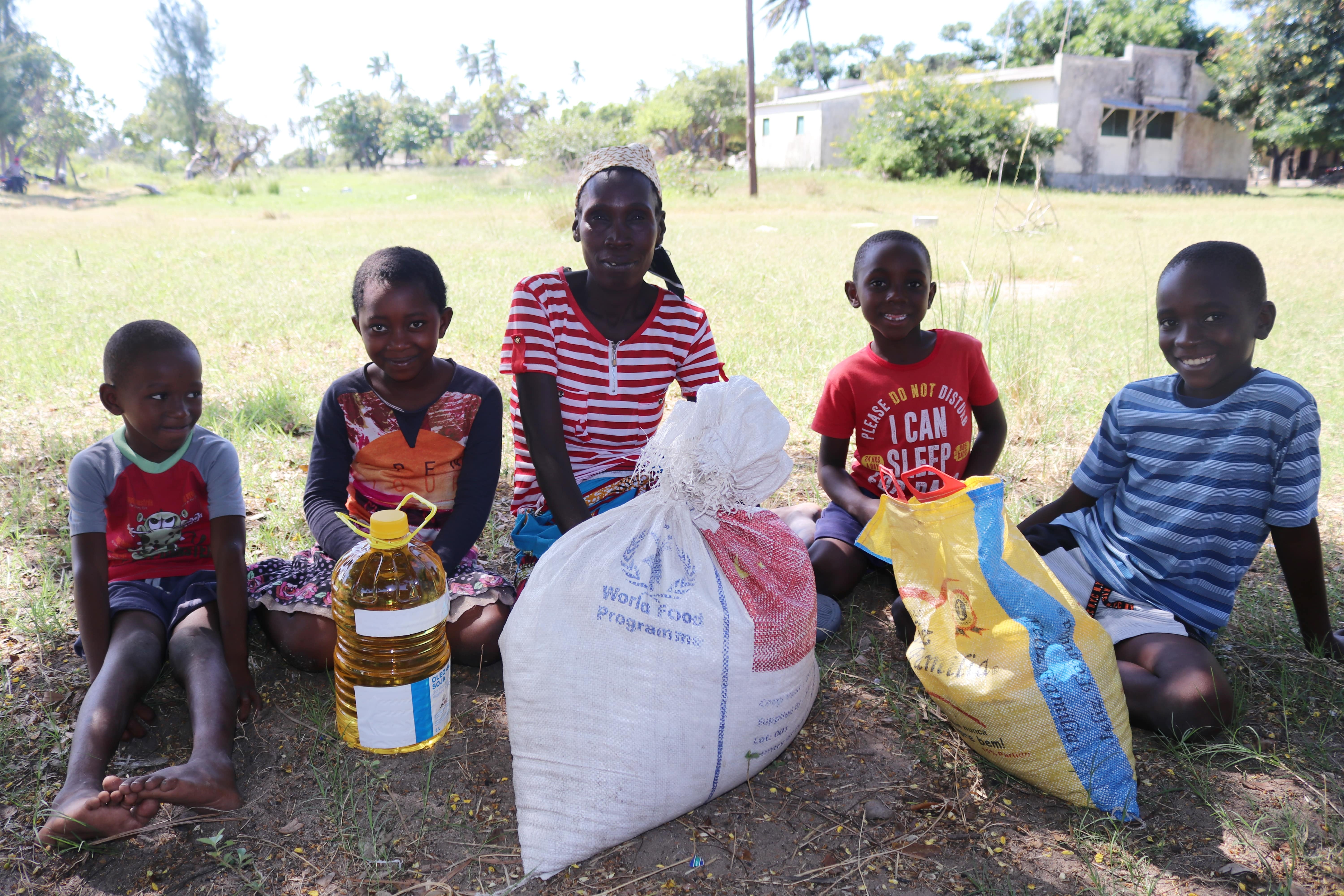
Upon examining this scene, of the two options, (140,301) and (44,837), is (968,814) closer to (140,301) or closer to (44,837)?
(44,837)

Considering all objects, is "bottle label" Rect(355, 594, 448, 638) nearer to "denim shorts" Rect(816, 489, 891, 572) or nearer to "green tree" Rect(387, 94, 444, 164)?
"denim shorts" Rect(816, 489, 891, 572)

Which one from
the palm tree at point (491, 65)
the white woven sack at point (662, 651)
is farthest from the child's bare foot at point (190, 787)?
the palm tree at point (491, 65)

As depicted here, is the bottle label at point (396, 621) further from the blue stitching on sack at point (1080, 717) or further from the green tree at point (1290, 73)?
the green tree at point (1290, 73)

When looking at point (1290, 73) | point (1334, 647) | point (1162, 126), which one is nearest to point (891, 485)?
point (1334, 647)

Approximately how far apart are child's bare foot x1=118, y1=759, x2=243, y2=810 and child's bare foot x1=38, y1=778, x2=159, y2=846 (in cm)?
2

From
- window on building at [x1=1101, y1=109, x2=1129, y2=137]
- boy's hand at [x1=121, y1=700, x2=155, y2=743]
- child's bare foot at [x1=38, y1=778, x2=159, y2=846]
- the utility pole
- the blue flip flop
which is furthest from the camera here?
window on building at [x1=1101, y1=109, x2=1129, y2=137]

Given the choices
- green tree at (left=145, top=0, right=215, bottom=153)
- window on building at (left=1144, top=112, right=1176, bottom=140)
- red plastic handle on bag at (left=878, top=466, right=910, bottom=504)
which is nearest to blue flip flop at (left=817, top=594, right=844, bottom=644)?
red plastic handle on bag at (left=878, top=466, right=910, bottom=504)

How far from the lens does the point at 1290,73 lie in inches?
984

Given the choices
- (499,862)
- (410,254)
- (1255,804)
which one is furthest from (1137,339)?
(499,862)

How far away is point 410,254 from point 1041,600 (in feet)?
5.76

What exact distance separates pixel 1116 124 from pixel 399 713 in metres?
31.5

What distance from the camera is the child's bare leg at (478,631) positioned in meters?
2.18

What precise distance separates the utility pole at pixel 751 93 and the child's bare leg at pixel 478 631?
1858cm

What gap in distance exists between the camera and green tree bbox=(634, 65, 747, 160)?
39188 millimetres
